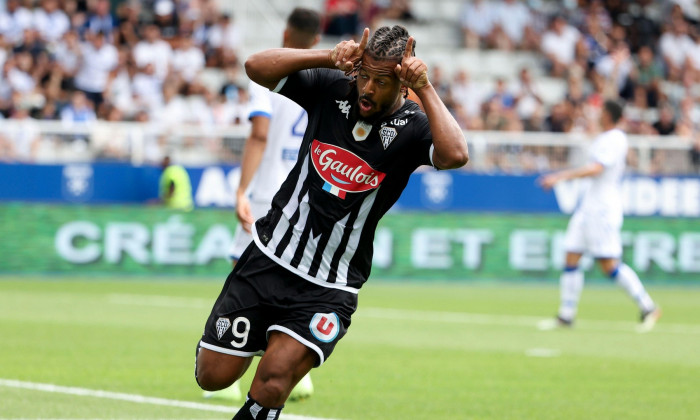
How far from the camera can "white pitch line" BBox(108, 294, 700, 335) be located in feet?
48.9

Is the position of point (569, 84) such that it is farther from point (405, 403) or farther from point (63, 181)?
point (405, 403)

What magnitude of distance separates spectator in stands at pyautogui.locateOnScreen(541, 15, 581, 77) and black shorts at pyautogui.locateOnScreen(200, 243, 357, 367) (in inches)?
914

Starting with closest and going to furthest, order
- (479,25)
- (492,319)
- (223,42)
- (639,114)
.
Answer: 1. (492,319)
2. (223,42)
3. (639,114)
4. (479,25)

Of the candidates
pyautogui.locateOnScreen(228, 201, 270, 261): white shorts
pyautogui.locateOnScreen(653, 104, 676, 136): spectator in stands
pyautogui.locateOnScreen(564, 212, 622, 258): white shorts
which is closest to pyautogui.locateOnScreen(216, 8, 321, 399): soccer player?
pyautogui.locateOnScreen(228, 201, 270, 261): white shorts

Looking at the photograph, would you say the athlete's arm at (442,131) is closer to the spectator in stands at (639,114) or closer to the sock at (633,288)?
the sock at (633,288)

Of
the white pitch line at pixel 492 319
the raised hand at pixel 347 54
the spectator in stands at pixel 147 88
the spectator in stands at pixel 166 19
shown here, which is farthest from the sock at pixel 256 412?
the spectator in stands at pixel 166 19

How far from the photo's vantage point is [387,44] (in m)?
5.41

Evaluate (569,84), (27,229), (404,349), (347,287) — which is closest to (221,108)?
(27,229)

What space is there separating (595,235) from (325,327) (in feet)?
31.9

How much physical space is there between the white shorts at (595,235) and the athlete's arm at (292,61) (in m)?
9.78

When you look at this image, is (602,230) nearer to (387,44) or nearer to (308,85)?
(308,85)

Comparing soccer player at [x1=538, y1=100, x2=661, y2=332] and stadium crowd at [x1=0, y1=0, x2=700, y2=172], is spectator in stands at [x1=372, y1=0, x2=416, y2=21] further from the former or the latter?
soccer player at [x1=538, y1=100, x2=661, y2=332]

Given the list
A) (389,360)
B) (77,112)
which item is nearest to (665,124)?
(77,112)

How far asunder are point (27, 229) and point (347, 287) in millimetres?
14800
